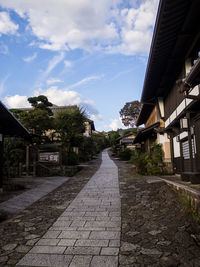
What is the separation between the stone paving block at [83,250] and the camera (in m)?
3.70

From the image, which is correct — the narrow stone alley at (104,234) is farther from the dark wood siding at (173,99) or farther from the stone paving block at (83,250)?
the dark wood siding at (173,99)

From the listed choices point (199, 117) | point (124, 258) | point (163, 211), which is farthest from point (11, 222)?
point (199, 117)

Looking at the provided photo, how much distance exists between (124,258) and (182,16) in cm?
637

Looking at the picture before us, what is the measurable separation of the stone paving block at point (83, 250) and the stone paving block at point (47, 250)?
13 cm

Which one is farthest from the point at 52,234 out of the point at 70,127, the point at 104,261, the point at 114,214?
the point at 70,127

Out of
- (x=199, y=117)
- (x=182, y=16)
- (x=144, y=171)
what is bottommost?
(x=144, y=171)

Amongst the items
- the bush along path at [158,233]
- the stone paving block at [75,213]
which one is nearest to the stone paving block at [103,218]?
the bush along path at [158,233]

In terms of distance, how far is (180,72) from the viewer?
33.4 ft

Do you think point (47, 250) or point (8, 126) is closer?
point (47, 250)

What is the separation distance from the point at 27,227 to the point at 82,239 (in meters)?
1.58

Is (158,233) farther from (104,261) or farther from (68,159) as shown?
(68,159)

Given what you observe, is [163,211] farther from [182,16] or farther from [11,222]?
[182,16]

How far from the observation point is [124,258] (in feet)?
11.4

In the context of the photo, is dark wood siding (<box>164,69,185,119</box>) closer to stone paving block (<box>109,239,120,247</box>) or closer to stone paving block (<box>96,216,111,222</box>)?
stone paving block (<box>96,216,111,222</box>)
